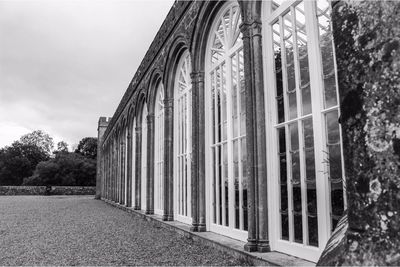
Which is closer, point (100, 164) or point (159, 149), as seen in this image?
point (159, 149)

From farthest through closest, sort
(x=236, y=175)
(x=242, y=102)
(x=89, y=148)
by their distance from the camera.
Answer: (x=89, y=148)
(x=236, y=175)
(x=242, y=102)

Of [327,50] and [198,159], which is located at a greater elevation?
[327,50]

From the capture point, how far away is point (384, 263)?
1096 mm

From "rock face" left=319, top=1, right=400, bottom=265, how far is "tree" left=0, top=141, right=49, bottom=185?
67.4m

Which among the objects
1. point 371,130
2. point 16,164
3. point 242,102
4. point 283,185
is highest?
point 16,164

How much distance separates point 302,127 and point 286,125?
324 mm

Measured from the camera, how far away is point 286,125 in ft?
14.8

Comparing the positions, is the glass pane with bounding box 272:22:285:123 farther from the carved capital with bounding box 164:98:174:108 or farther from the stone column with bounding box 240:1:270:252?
the carved capital with bounding box 164:98:174:108

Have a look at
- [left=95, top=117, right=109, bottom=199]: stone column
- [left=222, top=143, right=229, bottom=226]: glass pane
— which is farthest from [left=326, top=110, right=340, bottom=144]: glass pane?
[left=95, top=117, right=109, bottom=199]: stone column

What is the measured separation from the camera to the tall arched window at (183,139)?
8523mm

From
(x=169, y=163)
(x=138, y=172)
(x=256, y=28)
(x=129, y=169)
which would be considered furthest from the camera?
(x=129, y=169)

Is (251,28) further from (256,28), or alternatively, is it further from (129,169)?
(129,169)

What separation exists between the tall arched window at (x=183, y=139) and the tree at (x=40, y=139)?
8103cm

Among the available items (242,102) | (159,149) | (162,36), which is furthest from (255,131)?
(159,149)
